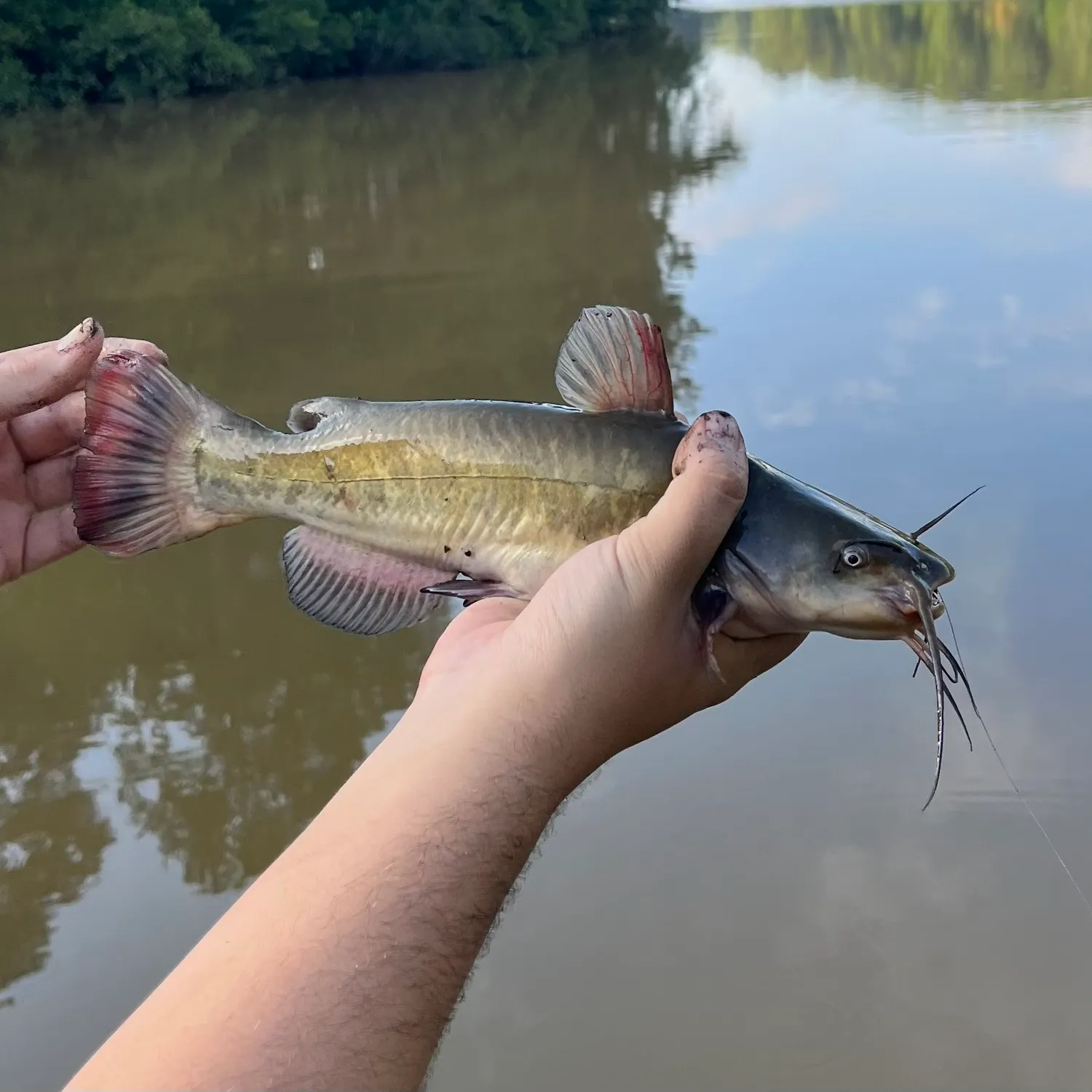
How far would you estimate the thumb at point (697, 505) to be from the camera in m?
1.67

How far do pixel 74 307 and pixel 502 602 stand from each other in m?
8.01

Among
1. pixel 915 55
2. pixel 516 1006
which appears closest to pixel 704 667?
pixel 516 1006

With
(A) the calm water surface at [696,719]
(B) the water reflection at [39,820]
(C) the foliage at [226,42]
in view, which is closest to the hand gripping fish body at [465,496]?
(A) the calm water surface at [696,719]

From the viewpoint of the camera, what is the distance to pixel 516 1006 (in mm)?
3238

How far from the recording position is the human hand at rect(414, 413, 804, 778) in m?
1.68

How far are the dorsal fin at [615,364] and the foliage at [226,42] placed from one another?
71.2 ft

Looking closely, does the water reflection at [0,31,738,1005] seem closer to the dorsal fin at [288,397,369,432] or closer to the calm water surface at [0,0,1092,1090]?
the calm water surface at [0,0,1092,1090]

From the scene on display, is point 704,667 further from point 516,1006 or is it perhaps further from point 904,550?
point 516,1006

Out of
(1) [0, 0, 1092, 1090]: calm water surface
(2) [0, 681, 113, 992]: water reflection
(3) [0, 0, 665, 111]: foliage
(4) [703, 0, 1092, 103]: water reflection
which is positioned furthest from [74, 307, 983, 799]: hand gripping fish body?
(3) [0, 0, 665, 111]: foliage

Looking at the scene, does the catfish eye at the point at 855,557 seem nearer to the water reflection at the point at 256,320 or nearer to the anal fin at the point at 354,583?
the anal fin at the point at 354,583

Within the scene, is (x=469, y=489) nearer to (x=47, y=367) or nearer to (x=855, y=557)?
(x=855, y=557)

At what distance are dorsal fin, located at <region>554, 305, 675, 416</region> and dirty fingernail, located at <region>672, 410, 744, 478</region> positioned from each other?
18cm

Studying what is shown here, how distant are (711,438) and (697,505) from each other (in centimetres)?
11

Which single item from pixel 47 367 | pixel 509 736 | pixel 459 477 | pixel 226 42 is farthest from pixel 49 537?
pixel 226 42
